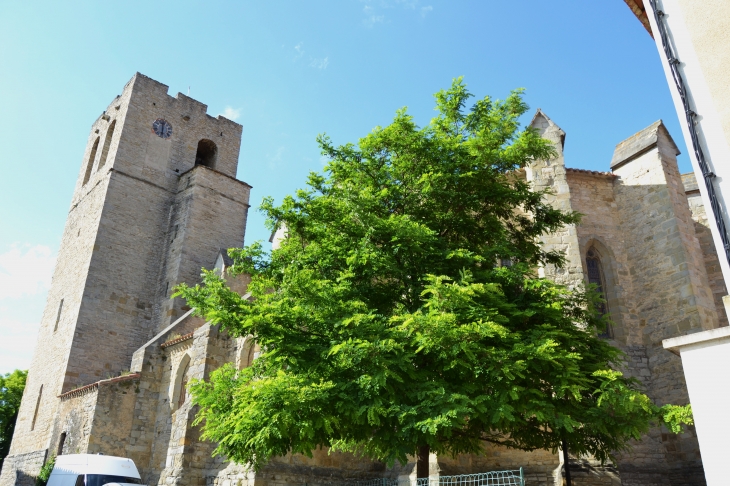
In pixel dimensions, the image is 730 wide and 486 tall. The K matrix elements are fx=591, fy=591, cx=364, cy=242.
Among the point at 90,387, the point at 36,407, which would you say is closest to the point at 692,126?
the point at 90,387

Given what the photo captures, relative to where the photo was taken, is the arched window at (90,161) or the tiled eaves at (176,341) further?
the arched window at (90,161)

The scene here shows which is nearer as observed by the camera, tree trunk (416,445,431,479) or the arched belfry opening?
tree trunk (416,445,431,479)

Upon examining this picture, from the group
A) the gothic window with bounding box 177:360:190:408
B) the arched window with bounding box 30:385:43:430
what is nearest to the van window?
the gothic window with bounding box 177:360:190:408

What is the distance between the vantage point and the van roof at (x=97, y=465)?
13.1 meters

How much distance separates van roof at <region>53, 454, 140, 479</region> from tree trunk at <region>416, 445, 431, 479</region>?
24.2 ft

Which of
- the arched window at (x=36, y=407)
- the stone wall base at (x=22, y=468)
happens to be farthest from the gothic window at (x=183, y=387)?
the arched window at (x=36, y=407)

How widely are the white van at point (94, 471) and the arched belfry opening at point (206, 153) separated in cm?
1798

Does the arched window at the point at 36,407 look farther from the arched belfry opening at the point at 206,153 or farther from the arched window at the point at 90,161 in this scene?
the arched belfry opening at the point at 206,153

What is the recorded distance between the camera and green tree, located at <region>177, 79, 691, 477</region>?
8.13 m

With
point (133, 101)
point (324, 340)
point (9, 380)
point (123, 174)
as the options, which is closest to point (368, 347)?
point (324, 340)

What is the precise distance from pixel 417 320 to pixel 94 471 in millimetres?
9102

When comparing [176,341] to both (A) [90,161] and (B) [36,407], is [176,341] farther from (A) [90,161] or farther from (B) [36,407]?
(A) [90,161]

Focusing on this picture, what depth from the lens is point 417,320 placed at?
324 inches

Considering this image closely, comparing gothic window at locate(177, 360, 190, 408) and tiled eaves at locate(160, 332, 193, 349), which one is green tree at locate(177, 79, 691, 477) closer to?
tiled eaves at locate(160, 332, 193, 349)
